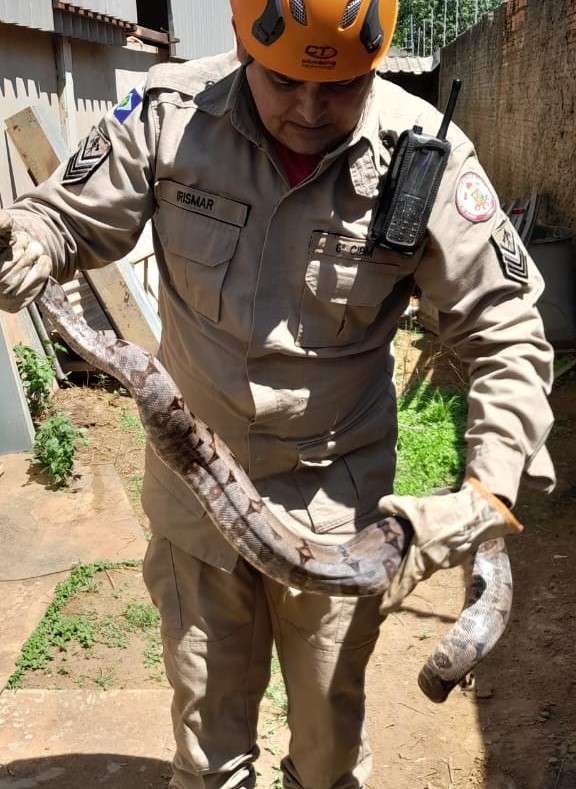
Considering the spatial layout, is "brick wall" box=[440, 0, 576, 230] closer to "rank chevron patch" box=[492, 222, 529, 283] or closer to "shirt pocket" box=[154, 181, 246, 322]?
"rank chevron patch" box=[492, 222, 529, 283]

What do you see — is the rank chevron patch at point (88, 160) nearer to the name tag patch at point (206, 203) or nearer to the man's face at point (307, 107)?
the name tag patch at point (206, 203)

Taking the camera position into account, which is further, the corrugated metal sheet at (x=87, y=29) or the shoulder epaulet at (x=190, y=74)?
the corrugated metal sheet at (x=87, y=29)

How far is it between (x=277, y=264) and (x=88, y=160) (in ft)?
2.31

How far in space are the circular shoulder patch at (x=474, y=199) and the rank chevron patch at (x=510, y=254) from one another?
74 mm

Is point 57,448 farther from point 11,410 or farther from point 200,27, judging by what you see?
point 200,27

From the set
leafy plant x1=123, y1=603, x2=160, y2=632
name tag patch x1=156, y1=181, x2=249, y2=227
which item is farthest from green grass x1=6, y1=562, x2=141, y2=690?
name tag patch x1=156, y1=181, x2=249, y2=227

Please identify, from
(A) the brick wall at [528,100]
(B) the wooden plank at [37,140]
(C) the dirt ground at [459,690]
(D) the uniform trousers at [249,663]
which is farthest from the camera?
(A) the brick wall at [528,100]

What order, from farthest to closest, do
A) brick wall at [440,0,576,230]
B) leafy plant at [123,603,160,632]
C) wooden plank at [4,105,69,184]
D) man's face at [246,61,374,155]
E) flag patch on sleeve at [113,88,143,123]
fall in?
brick wall at [440,0,576,230] < wooden plank at [4,105,69,184] < leafy plant at [123,603,160,632] < flag patch on sleeve at [113,88,143,123] < man's face at [246,61,374,155]

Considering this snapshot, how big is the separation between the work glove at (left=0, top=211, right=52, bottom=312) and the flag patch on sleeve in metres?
0.51

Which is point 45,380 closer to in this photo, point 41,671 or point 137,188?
point 41,671

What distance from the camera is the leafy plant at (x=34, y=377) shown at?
701cm

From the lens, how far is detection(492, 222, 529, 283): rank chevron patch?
8.94 ft

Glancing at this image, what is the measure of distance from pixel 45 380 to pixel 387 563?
201 inches

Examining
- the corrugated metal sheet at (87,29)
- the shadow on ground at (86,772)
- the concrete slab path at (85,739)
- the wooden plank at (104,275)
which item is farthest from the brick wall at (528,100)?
the shadow on ground at (86,772)
